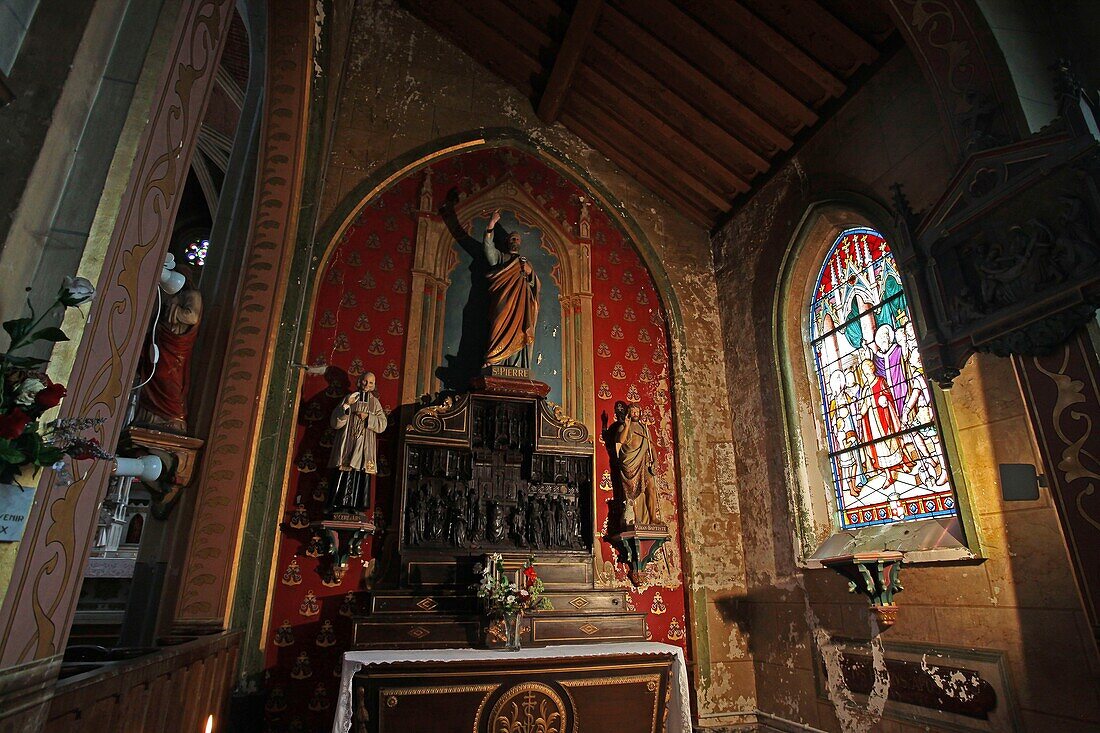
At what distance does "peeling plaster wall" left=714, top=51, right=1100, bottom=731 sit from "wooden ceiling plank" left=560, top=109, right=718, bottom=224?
37cm

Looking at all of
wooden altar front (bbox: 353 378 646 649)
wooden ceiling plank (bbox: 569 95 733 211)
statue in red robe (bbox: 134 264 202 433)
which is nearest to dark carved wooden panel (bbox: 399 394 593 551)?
wooden altar front (bbox: 353 378 646 649)

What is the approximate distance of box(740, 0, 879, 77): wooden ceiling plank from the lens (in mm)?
5164

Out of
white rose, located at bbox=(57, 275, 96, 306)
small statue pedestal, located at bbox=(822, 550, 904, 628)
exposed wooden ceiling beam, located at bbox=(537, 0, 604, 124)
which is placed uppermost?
exposed wooden ceiling beam, located at bbox=(537, 0, 604, 124)

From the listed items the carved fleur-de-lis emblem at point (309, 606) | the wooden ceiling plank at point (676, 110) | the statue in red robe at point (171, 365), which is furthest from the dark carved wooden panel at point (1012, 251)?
the statue in red robe at point (171, 365)

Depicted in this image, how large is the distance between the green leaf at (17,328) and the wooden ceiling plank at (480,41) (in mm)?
6394

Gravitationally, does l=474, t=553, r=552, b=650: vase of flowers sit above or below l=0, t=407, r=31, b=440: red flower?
below

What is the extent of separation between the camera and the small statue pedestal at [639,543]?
588 centimetres

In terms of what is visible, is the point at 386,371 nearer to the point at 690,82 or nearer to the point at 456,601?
the point at 456,601

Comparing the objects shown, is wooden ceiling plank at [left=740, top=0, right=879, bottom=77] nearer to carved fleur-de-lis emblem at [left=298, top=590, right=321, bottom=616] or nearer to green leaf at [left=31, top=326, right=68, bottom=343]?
green leaf at [left=31, top=326, right=68, bottom=343]

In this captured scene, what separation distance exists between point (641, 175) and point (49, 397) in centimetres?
688

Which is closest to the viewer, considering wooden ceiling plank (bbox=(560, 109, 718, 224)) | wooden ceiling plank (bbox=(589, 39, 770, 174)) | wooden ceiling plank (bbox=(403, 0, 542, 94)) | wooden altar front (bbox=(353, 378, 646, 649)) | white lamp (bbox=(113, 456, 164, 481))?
white lamp (bbox=(113, 456, 164, 481))

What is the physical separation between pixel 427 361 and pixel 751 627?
408 cm

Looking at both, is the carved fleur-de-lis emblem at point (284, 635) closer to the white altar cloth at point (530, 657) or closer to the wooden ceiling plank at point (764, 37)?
the white altar cloth at point (530, 657)

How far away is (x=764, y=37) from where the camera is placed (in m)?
5.46
